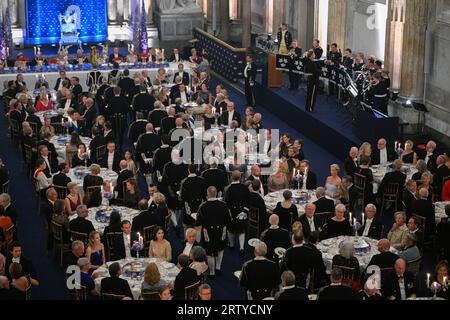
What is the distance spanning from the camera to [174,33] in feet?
121

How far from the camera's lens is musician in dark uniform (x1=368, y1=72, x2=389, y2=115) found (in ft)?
77.0

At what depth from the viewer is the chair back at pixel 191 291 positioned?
13328 millimetres

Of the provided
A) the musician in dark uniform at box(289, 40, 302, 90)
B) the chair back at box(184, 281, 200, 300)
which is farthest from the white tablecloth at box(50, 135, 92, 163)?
the chair back at box(184, 281, 200, 300)

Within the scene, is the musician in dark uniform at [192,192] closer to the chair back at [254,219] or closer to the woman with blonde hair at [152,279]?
the chair back at [254,219]

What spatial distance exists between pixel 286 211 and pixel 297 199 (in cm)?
138

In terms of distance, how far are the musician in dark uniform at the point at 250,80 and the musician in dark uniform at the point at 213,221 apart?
12156 millimetres

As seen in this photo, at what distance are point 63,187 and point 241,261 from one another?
3603 millimetres

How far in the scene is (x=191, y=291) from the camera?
1340cm

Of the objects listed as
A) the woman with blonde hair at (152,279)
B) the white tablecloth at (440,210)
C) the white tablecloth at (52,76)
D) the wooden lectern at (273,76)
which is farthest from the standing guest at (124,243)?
the white tablecloth at (52,76)

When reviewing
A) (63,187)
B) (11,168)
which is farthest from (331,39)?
(63,187)

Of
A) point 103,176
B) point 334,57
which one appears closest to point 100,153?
point 103,176

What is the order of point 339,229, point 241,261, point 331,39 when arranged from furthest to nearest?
point 331,39 < point 241,261 < point 339,229

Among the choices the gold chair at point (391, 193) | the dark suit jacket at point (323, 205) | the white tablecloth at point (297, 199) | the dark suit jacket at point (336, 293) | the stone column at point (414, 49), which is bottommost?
the gold chair at point (391, 193)

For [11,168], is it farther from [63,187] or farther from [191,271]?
[191,271]
